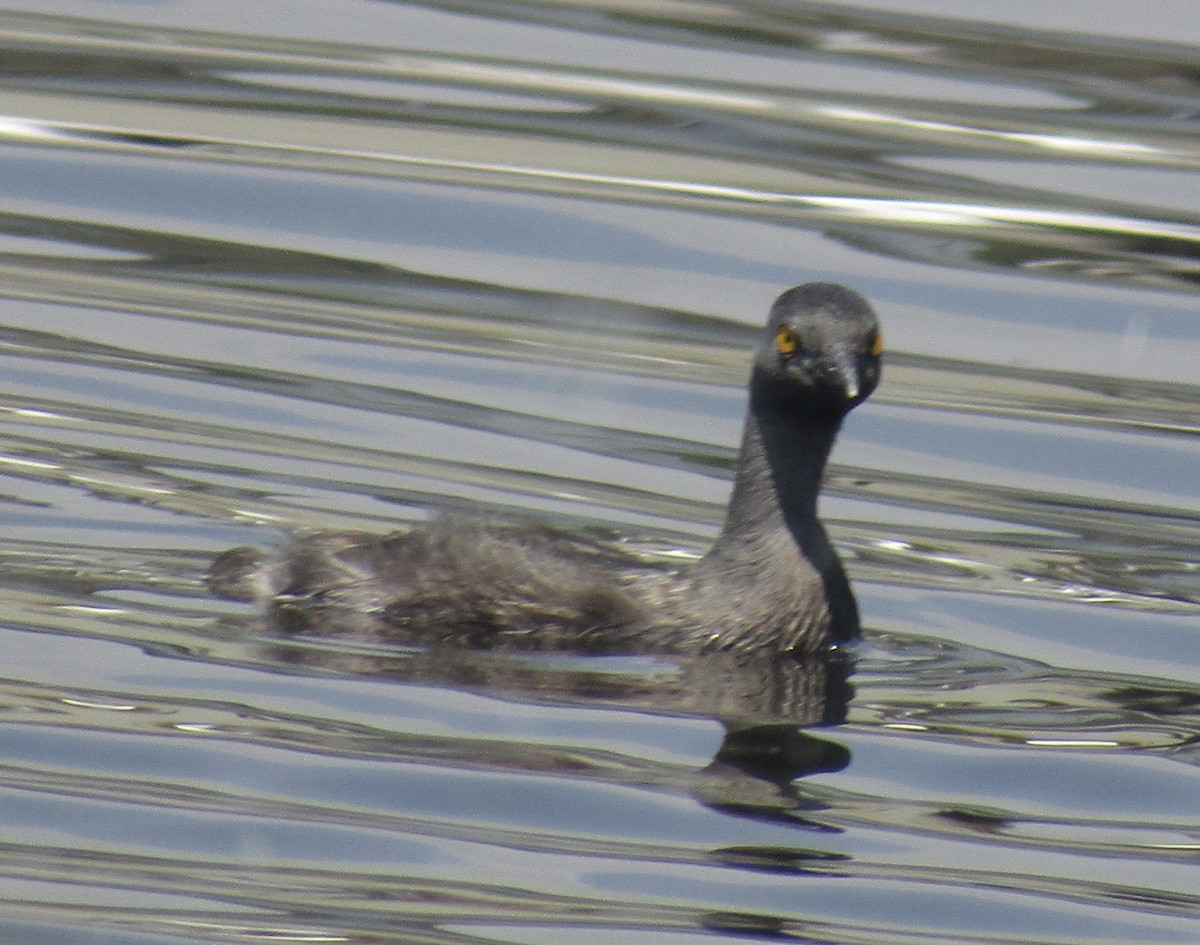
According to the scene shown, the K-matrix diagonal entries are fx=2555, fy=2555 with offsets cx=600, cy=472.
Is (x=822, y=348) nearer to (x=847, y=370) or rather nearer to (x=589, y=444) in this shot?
(x=847, y=370)

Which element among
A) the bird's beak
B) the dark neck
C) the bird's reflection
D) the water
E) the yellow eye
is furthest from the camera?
the dark neck

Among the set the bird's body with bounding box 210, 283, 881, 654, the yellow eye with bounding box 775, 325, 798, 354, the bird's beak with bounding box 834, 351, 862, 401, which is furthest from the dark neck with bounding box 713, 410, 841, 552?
the bird's beak with bounding box 834, 351, 862, 401

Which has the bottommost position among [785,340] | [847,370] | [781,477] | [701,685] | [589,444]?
[701,685]

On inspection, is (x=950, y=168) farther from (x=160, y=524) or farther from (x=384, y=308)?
(x=160, y=524)

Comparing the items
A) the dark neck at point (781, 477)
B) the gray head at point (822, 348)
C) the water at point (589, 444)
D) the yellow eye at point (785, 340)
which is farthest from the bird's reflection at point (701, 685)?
the yellow eye at point (785, 340)

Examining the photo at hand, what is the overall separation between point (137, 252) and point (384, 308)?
1.48m

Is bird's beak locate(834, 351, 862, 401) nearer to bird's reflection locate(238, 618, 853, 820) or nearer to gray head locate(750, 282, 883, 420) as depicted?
gray head locate(750, 282, 883, 420)

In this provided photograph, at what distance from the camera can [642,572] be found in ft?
29.9

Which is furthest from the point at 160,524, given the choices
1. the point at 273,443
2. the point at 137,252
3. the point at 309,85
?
the point at 309,85

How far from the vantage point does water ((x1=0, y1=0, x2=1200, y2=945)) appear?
6902 millimetres

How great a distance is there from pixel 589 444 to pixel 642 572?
8.03 feet

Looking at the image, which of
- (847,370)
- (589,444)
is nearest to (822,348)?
(847,370)

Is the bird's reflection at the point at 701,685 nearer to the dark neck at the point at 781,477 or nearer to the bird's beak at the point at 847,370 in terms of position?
the dark neck at the point at 781,477

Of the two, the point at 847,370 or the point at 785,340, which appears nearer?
the point at 847,370
